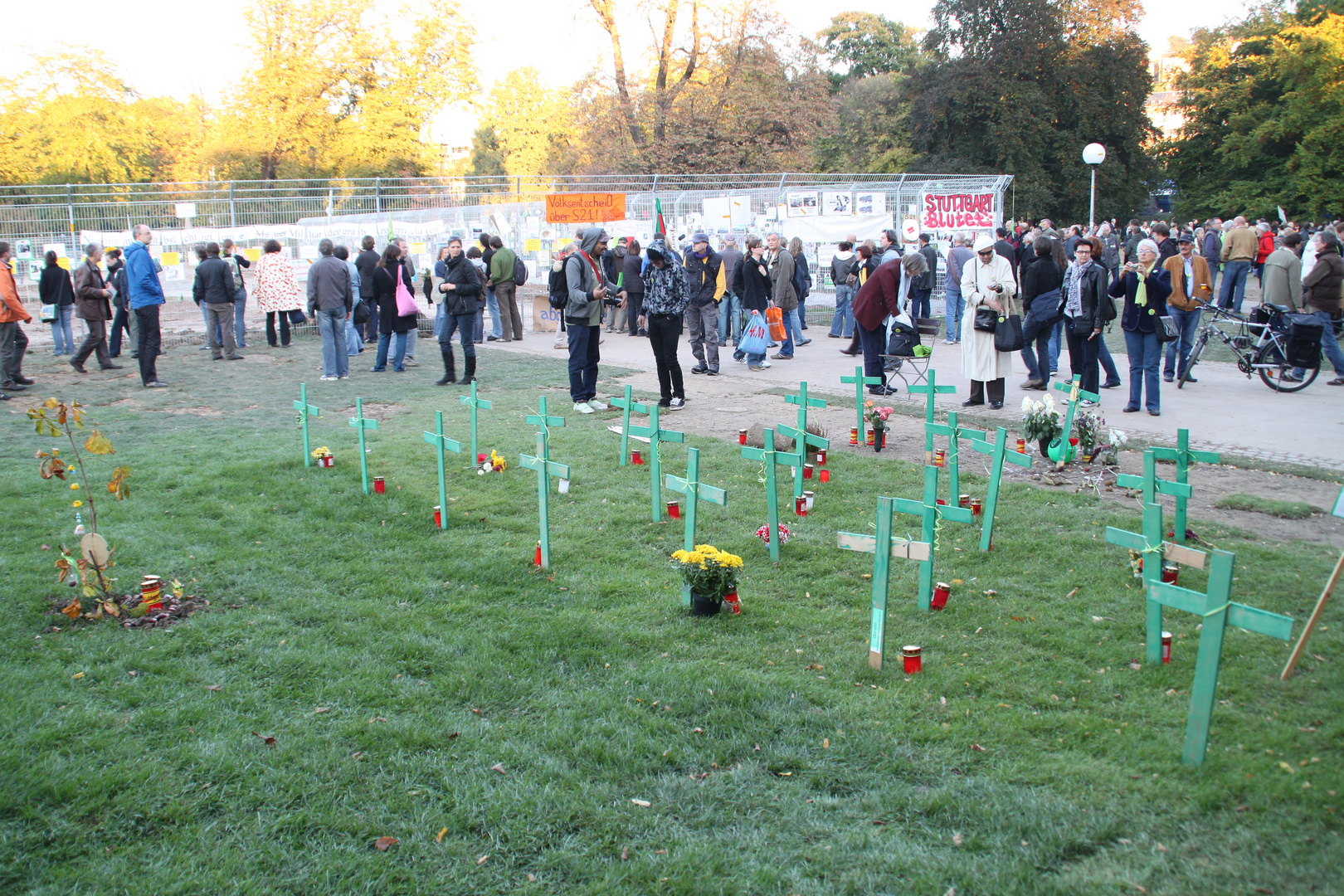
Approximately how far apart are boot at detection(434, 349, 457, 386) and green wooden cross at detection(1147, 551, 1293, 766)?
1101 centimetres

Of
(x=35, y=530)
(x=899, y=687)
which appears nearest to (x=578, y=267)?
(x=35, y=530)

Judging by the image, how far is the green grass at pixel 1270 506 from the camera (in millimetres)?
6805

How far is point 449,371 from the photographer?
13.4 m

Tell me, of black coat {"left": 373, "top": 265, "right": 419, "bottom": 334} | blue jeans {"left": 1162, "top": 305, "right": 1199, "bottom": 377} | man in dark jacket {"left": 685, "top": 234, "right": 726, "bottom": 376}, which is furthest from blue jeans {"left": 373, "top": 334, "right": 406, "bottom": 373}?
blue jeans {"left": 1162, "top": 305, "right": 1199, "bottom": 377}

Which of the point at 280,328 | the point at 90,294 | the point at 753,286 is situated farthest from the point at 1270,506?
the point at 280,328

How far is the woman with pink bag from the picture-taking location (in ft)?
46.1

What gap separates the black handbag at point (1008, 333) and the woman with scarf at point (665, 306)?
3.54m

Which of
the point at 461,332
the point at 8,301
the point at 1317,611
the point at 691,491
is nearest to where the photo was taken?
the point at 1317,611

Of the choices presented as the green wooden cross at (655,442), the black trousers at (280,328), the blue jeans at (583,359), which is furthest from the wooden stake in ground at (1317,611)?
the black trousers at (280,328)

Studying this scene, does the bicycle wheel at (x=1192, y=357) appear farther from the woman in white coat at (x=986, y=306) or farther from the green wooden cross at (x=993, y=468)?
the green wooden cross at (x=993, y=468)

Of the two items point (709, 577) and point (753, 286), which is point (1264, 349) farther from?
point (709, 577)

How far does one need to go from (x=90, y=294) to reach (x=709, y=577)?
41.9 feet

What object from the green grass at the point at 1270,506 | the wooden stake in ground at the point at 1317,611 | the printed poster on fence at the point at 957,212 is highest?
the printed poster on fence at the point at 957,212

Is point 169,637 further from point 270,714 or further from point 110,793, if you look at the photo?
point 110,793
